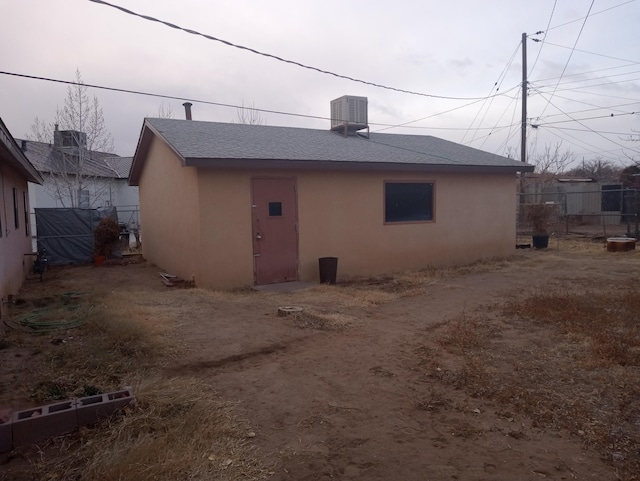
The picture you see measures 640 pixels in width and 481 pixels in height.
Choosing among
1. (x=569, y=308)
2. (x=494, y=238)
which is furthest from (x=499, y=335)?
(x=494, y=238)

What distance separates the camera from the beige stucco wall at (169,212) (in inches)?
420

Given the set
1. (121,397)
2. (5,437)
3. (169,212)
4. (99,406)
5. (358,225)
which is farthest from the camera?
(169,212)

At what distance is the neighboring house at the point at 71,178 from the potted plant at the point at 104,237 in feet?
26.2

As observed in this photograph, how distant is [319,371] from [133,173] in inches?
497

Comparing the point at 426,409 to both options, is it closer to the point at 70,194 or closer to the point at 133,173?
the point at 133,173

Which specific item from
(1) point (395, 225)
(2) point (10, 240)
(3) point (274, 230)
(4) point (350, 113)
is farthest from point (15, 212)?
(4) point (350, 113)

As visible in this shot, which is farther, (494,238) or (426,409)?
(494,238)

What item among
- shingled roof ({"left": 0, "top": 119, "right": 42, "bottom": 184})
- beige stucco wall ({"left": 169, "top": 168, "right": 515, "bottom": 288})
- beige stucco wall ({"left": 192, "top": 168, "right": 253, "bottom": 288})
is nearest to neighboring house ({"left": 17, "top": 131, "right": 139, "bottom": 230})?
beige stucco wall ({"left": 169, "top": 168, "right": 515, "bottom": 288})

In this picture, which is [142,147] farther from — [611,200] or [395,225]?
[611,200]

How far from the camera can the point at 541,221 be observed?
17.8 metres

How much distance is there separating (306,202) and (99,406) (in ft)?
26.0

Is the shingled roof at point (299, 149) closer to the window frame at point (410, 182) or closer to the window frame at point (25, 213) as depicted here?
the window frame at point (410, 182)

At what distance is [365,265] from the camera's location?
1245 centimetres

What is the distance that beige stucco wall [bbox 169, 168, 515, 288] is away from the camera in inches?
408
